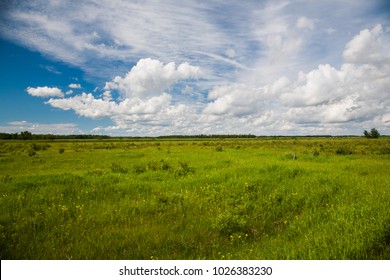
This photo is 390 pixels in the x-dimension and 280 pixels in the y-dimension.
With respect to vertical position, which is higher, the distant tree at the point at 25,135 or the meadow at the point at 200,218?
the distant tree at the point at 25,135

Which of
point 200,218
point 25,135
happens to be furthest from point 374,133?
point 25,135

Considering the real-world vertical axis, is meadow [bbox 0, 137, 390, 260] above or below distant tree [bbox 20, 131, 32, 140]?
below

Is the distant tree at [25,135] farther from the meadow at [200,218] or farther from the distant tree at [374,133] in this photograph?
the distant tree at [374,133]

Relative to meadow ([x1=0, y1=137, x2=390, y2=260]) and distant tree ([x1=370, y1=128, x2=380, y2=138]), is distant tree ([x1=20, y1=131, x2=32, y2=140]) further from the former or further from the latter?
distant tree ([x1=370, y1=128, x2=380, y2=138])

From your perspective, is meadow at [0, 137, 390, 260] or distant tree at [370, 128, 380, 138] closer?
meadow at [0, 137, 390, 260]

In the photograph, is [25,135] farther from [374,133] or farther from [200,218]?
[374,133]

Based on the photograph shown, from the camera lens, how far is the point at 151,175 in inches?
615

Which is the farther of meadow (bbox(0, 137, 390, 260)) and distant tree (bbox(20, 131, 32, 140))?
distant tree (bbox(20, 131, 32, 140))

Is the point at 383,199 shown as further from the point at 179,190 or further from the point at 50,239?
the point at 50,239

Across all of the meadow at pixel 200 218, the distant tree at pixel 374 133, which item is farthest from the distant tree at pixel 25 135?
the distant tree at pixel 374 133

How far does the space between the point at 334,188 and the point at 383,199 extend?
2.35 meters

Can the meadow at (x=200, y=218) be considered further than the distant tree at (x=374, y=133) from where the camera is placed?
No

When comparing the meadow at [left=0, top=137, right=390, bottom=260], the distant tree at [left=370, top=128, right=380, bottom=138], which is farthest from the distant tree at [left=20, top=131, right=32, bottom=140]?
the distant tree at [left=370, top=128, right=380, bottom=138]

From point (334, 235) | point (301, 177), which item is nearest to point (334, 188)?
point (301, 177)
